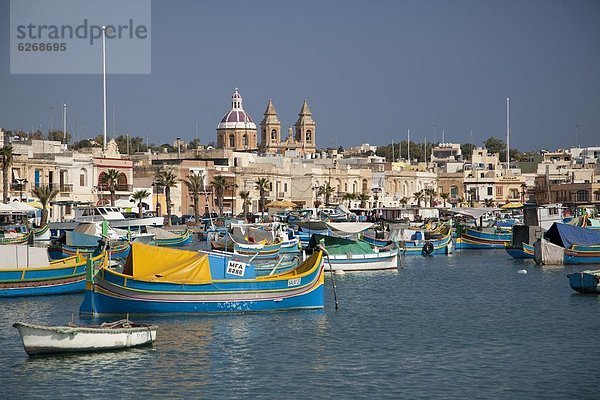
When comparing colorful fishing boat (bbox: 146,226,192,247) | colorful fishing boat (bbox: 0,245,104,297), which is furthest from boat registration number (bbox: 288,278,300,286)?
colorful fishing boat (bbox: 146,226,192,247)

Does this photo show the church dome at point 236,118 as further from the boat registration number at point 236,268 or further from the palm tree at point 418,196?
the boat registration number at point 236,268

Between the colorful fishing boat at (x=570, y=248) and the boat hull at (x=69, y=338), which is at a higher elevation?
the colorful fishing boat at (x=570, y=248)

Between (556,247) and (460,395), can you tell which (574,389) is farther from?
(556,247)

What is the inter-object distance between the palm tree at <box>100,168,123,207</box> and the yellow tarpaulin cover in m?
56.4

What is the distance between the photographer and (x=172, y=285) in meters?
35.5

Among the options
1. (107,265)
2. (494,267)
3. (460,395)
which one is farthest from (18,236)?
(460,395)

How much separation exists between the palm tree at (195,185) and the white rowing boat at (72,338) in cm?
7401

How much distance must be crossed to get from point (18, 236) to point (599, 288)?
40023mm

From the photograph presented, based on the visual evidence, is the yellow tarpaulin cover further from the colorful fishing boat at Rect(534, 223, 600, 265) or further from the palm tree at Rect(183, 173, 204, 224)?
the palm tree at Rect(183, 173, 204, 224)

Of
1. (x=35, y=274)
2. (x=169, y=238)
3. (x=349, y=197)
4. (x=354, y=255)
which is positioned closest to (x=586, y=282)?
(x=354, y=255)

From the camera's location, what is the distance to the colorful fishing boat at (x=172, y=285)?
35.3 metres

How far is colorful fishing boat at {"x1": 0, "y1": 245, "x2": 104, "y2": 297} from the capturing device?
138 feet

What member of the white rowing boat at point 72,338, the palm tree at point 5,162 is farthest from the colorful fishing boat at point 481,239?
the white rowing boat at point 72,338

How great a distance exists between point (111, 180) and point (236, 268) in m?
60.5
